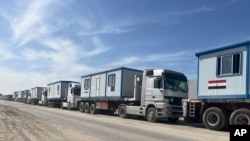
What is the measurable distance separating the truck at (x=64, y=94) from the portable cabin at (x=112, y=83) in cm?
557

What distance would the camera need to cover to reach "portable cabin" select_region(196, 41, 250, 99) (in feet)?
51.4

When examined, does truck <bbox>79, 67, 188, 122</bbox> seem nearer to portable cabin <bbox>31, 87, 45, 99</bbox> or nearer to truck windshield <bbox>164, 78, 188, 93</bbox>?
truck windshield <bbox>164, 78, 188, 93</bbox>

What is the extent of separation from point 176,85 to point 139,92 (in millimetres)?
3682

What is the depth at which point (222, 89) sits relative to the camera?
660 inches

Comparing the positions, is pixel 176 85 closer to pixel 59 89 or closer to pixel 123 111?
pixel 123 111

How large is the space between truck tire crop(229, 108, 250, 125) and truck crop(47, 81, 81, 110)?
2352cm

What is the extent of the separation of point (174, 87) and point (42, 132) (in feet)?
33.5

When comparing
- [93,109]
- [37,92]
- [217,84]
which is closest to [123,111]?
[93,109]

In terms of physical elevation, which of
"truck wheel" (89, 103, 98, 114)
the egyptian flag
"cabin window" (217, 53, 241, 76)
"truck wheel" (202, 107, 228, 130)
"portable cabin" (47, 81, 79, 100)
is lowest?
"truck wheel" (89, 103, 98, 114)

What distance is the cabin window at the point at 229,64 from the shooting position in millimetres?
16078

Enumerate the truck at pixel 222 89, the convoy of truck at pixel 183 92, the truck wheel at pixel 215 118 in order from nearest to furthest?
the truck at pixel 222 89 < the convoy of truck at pixel 183 92 < the truck wheel at pixel 215 118

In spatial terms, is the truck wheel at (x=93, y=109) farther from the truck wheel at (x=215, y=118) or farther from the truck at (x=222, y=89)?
the truck wheel at (x=215, y=118)

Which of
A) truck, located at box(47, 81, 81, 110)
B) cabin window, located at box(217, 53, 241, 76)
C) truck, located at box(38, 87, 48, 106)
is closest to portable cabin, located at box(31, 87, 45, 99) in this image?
truck, located at box(38, 87, 48, 106)

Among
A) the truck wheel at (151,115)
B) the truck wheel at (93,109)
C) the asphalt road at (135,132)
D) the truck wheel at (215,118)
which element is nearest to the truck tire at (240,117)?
the asphalt road at (135,132)
